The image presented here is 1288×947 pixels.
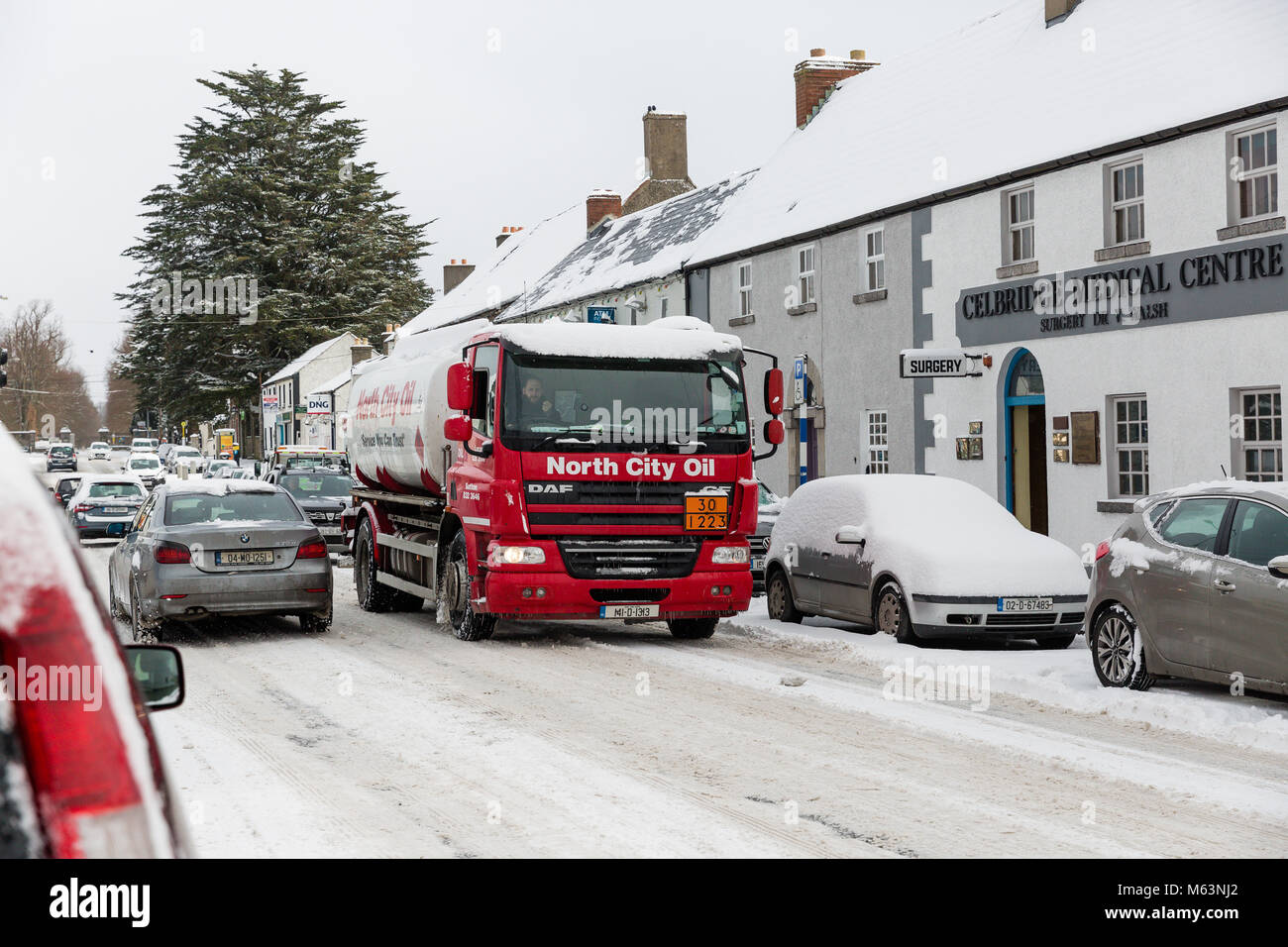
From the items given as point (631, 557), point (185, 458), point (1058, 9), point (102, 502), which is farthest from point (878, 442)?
point (185, 458)

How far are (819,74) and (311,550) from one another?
950 inches

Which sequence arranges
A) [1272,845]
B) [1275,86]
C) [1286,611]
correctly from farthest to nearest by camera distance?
[1275,86] < [1286,611] < [1272,845]

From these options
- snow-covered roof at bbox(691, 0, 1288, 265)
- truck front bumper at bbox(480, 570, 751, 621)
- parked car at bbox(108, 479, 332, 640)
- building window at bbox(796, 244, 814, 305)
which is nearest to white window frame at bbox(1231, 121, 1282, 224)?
snow-covered roof at bbox(691, 0, 1288, 265)

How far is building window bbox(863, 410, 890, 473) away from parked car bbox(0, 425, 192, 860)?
24.5 meters

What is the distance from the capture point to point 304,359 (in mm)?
72188

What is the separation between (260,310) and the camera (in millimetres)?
73250

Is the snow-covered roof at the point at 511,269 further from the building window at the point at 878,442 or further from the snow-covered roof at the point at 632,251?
the building window at the point at 878,442

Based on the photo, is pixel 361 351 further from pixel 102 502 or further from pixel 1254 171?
pixel 1254 171

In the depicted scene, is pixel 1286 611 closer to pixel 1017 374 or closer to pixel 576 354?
pixel 576 354

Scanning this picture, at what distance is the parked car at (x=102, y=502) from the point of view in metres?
31.7

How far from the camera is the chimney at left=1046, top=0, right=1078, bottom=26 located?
25281mm

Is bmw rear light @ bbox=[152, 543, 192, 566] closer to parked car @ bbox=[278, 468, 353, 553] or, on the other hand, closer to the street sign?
the street sign
